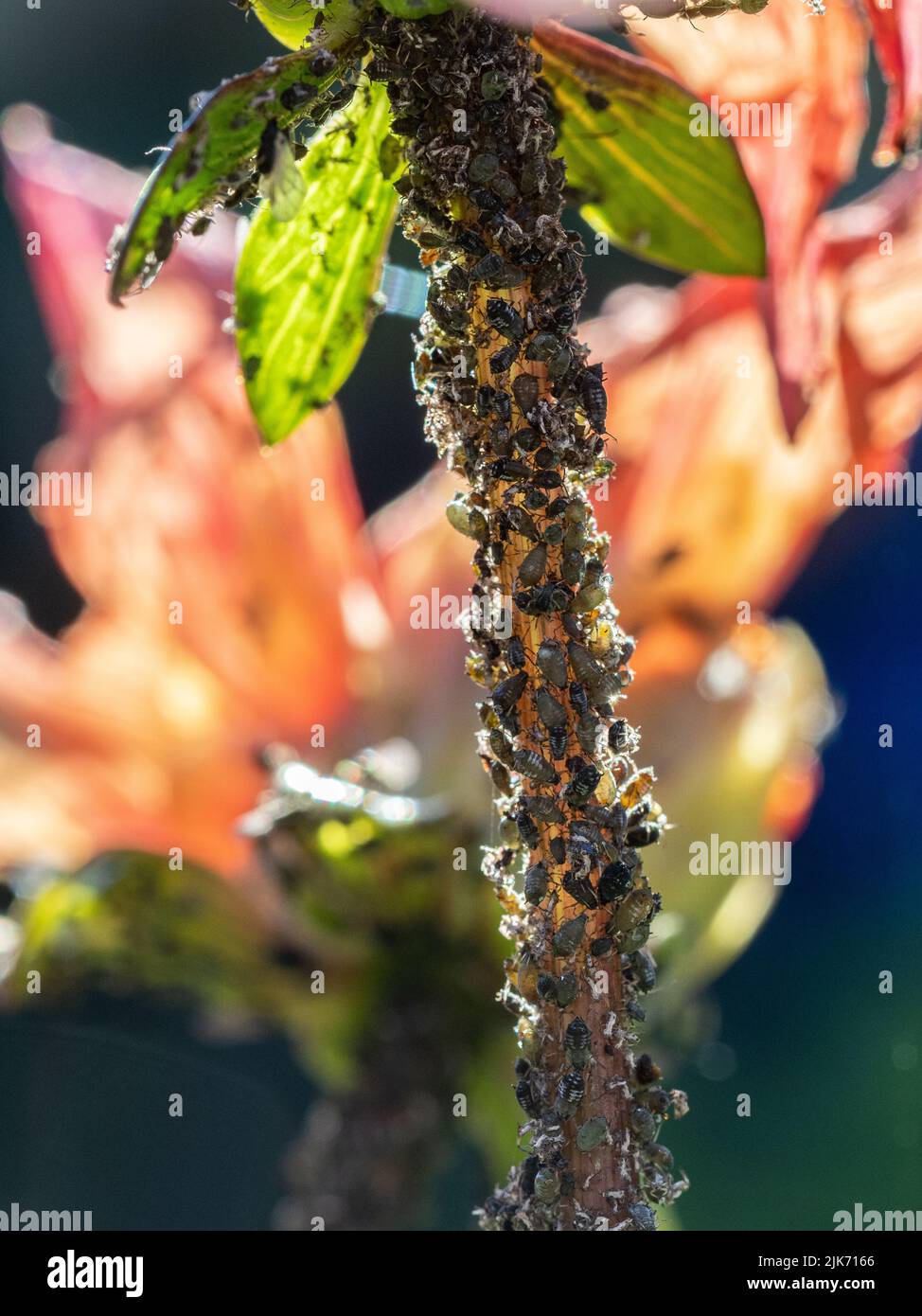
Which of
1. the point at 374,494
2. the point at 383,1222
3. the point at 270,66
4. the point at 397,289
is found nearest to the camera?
the point at 270,66

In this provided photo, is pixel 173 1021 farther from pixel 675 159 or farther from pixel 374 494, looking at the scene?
pixel 675 159

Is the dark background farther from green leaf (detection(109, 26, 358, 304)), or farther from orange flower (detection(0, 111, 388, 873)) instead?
green leaf (detection(109, 26, 358, 304))

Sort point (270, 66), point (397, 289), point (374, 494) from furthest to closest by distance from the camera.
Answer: point (374, 494)
point (397, 289)
point (270, 66)

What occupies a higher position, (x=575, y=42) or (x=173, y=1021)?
(x=575, y=42)

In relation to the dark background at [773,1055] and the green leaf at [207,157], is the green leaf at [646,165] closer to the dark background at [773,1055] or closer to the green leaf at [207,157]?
the green leaf at [207,157]

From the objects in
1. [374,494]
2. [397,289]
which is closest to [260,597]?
[374,494]

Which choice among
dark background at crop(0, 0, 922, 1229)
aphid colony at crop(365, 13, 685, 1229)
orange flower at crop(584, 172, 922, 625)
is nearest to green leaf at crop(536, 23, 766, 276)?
aphid colony at crop(365, 13, 685, 1229)
